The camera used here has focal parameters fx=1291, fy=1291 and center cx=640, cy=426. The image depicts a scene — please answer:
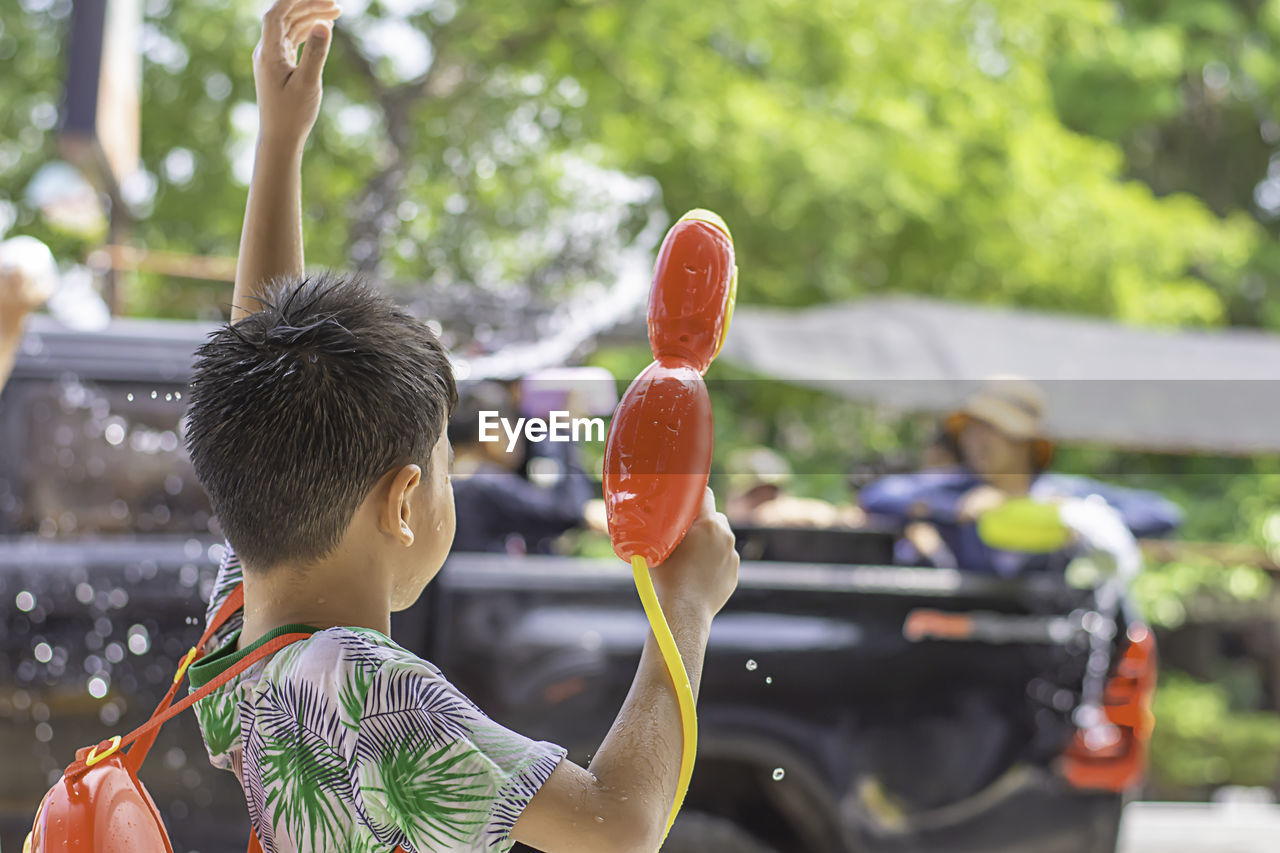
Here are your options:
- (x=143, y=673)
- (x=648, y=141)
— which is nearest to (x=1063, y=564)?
(x=143, y=673)

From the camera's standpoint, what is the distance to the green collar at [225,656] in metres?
0.97

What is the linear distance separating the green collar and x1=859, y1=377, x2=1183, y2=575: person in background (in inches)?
83.6

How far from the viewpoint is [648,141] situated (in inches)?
233

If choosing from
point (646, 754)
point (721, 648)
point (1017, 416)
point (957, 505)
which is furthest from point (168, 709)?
point (1017, 416)

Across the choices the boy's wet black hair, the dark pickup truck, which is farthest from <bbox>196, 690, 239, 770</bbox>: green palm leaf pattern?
the dark pickup truck

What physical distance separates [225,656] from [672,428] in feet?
1.33

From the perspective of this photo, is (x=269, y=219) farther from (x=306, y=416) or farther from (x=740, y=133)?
(x=740, y=133)

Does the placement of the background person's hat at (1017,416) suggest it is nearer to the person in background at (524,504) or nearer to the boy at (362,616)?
the person in background at (524,504)

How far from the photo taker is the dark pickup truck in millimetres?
2396

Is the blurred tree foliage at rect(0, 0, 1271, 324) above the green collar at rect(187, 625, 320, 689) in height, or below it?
above

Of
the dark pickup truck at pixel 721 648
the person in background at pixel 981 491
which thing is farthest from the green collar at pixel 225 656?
the person in background at pixel 981 491

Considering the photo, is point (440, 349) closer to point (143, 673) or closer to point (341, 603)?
point (341, 603)

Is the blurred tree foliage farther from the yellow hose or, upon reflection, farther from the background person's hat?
the yellow hose

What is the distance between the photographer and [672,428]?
3.00ft
